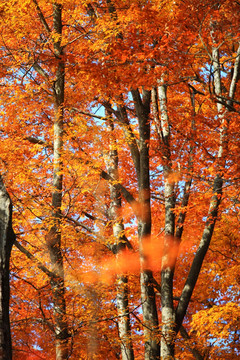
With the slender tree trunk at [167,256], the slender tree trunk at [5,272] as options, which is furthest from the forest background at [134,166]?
the slender tree trunk at [5,272]

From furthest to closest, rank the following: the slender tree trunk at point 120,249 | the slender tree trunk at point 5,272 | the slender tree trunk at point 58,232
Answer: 1. the slender tree trunk at point 120,249
2. the slender tree trunk at point 58,232
3. the slender tree trunk at point 5,272

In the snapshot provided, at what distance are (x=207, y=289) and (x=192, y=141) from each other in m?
5.73

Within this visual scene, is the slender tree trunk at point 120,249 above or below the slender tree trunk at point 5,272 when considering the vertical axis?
above

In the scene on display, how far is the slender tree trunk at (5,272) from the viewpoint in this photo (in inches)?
197

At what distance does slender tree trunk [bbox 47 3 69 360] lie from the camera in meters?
9.90

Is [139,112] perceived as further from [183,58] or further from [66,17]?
[66,17]

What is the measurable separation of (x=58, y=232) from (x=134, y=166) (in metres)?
3.65

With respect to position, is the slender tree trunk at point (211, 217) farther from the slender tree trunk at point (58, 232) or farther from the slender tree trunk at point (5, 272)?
the slender tree trunk at point (5, 272)

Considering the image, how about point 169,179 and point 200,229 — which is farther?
point 200,229

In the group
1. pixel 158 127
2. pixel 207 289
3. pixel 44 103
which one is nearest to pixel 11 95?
pixel 44 103

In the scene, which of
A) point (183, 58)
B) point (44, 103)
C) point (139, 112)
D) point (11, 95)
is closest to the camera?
point (183, 58)

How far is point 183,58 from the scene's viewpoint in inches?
427

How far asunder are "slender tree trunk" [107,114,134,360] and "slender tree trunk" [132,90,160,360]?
0.68 meters

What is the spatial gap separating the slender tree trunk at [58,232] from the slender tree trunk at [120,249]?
156 centimetres
